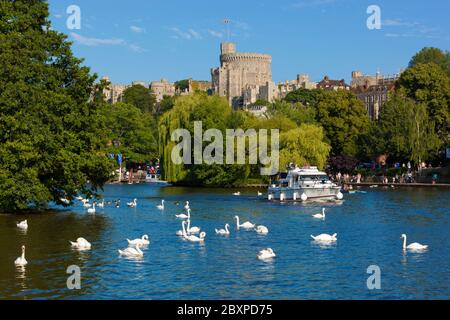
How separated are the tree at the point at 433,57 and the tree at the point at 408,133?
86.1 ft

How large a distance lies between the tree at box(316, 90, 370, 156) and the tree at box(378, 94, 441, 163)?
19.5 feet

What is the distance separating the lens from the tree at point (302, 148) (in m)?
77.9

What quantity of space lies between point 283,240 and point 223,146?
49.1 meters

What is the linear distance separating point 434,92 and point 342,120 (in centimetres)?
1200

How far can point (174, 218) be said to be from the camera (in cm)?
4509

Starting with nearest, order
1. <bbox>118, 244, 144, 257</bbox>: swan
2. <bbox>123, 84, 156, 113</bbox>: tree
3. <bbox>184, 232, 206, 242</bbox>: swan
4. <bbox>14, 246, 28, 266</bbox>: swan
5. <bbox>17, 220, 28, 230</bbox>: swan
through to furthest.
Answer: <bbox>14, 246, 28, 266</bbox>: swan, <bbox>118, 244, 144, 257</bbox>: swan, <bbox>184, 232, 206, 242</bbox>: swan, <bbox>17, 220, 28, 230</bbox>: swan, <bbox>123, 84, 156, 113</bbox>: tree

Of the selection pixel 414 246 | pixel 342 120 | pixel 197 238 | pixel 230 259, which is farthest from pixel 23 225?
pixel 342 120

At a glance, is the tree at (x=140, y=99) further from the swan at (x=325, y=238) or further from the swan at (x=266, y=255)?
the swan at (x=266, y=255)

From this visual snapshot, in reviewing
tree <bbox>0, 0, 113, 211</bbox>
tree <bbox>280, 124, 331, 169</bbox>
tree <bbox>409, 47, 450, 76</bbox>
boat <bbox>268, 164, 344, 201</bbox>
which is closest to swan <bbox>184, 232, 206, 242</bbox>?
tree <bbox>0, 0, 113, 211</bbox>

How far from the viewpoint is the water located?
73.8 feet

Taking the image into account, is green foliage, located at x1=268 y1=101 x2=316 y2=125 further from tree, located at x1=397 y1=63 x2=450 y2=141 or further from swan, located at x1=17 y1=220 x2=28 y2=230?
swan, located at x1=17 y1=220 x2=28 y2=230

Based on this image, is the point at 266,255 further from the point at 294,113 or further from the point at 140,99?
the point at 140,99
